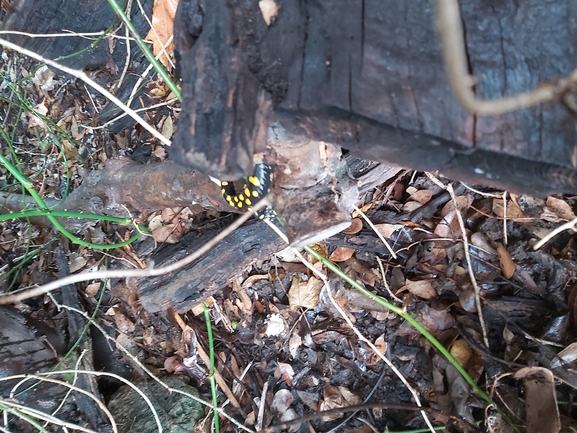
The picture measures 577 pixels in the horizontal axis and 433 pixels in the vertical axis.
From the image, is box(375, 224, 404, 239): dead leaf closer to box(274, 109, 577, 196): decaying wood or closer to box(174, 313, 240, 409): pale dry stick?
box(174, 313, 240, 409): pale dry stick

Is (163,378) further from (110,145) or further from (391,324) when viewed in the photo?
(110,145)

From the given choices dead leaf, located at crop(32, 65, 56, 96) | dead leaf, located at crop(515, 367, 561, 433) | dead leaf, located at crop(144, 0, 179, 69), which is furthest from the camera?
dead leaf, located at crop(32, 65, 56, 96)

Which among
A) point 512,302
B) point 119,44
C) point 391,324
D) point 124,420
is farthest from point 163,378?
point 119,44

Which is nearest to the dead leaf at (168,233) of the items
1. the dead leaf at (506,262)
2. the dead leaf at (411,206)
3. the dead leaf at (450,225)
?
the dead leaf at (411,206)

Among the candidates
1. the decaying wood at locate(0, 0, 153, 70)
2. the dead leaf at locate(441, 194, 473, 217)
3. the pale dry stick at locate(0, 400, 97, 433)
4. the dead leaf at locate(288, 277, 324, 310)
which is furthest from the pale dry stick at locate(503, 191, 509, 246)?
the decaying wood at locate(0, 0, 153, 70)

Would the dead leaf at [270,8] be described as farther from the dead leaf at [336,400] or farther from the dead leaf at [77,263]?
the dead leaf at [77,263]
